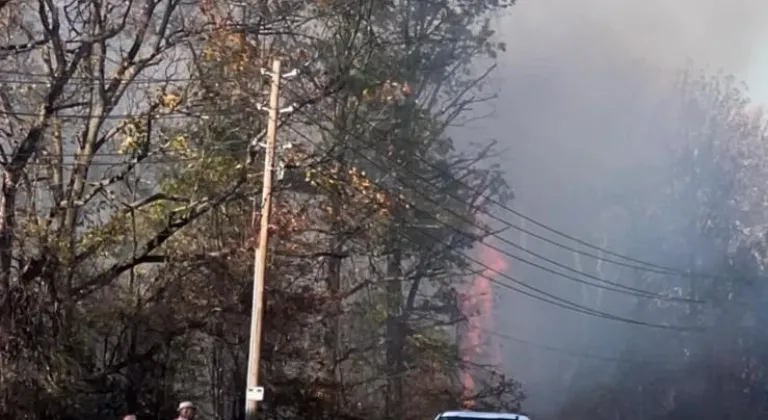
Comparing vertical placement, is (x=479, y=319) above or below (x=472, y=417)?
above

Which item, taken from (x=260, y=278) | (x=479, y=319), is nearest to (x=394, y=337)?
(x=479, y=319)

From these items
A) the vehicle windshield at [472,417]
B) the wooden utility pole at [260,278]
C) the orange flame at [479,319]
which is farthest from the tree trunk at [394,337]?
the vehicle windshield at [472,417]

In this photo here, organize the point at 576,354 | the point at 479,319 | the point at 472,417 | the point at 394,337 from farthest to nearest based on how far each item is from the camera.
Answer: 1. the point at 576,354
2. the point at 479,319
3. the point at 394,337
4. the point at 472,417

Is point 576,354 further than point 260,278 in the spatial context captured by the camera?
A: Yes

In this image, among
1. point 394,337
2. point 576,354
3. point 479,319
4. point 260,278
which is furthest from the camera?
point 576,354

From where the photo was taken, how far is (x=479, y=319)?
113ft

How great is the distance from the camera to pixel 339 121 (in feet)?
74.2

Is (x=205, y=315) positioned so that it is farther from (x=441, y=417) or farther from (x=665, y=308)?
(x=665, y=308)

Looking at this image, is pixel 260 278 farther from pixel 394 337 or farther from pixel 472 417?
pixel 394 337

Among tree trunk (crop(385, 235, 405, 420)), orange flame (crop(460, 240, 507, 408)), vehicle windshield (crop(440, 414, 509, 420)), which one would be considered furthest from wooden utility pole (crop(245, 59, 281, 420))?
orange flame (crop(460, 240, 507, 408))

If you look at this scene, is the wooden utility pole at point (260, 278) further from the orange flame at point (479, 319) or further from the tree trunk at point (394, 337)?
the orange flame at point (479, 319)

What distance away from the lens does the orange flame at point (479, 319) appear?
1085 inches

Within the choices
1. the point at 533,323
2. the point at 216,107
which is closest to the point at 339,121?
the point at 216,107

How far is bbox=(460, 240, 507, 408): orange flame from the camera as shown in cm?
2756
